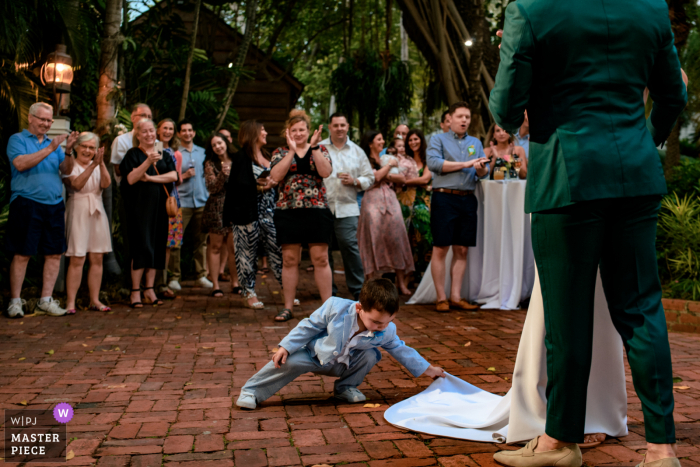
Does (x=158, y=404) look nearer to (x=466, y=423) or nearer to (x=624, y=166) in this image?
(x=466, y=423)

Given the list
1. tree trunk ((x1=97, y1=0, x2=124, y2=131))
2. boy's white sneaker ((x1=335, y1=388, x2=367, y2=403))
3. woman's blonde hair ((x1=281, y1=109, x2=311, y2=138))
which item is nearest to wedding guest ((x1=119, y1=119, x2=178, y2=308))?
tree trunk ((x1=97, y1=0, x2=124, y2=131))

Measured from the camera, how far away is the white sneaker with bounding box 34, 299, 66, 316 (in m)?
6.89

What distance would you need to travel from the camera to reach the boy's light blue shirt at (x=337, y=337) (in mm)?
3586

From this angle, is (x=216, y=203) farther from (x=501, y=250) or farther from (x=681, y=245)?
(x=681, y=245)

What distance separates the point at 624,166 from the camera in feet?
8.30

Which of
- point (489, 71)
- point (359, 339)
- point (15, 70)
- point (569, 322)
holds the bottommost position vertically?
point (359, 339)

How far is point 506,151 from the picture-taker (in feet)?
25.0

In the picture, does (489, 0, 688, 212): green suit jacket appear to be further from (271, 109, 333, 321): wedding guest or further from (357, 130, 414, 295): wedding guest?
(357, 130, 414, 295): wedding guest

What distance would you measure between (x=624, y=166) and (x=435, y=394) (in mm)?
1679

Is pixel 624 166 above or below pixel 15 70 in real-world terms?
below

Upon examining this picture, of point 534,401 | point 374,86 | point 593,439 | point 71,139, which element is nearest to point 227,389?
point 534,401

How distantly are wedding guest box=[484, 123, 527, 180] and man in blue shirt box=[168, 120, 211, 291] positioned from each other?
3.69 metres

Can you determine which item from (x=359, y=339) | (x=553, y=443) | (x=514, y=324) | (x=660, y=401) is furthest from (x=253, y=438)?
(x=514, y=324)

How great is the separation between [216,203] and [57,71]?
95.9 inches
